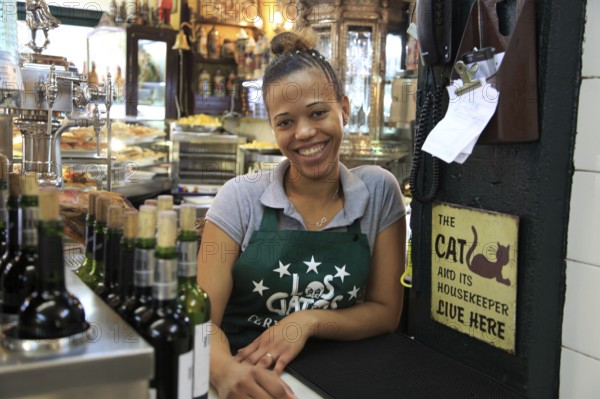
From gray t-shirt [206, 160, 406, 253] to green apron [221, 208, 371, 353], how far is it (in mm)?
45

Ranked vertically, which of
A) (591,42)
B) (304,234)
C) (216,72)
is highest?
(216,72)

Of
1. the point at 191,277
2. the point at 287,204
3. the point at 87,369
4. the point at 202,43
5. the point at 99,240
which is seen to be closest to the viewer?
the point at 87,369

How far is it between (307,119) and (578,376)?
1.01 meters

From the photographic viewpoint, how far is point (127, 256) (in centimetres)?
102

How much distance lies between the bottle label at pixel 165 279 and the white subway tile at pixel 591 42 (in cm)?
97

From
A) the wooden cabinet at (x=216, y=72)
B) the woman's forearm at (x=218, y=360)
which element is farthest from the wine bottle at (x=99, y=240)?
the wooden cabinet at (x=216, y=72)

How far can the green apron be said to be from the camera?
1.74 metres

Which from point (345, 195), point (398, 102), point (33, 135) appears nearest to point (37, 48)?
point (33, 135)

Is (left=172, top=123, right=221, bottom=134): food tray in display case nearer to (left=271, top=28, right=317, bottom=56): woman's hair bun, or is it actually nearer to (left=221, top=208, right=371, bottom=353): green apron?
(left=271, top=28, right=317, bottom=56): woman's hair bun

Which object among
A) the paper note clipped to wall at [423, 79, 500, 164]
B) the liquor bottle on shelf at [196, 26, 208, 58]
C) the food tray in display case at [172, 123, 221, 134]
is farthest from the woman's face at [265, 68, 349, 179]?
the liquor bottle on shelf at [196, 26, 208, 58]

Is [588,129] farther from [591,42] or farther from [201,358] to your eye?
[201,358]

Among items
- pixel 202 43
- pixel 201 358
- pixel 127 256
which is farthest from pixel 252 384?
pixel 202 43

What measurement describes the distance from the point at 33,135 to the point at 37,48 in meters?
0.44

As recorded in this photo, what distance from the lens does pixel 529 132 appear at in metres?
1.36
